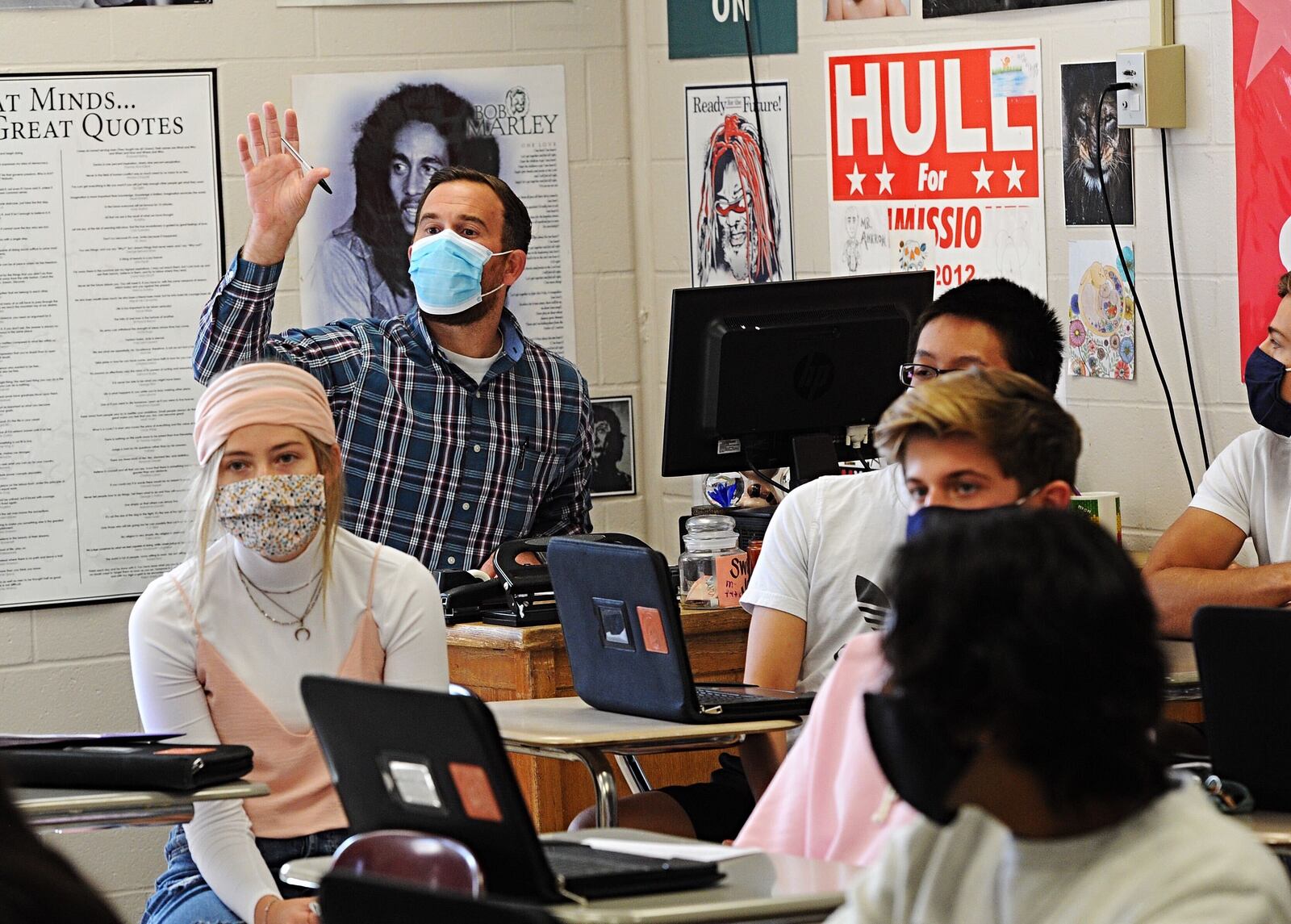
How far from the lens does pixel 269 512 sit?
101 inches

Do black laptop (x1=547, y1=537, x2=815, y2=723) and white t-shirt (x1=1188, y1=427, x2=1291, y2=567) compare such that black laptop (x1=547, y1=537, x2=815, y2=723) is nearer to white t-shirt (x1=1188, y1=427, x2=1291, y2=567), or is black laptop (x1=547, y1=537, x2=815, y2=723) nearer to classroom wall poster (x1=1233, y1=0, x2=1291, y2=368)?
white t-shirt (x1=1188, y1=427, x2=1291, y2=567)

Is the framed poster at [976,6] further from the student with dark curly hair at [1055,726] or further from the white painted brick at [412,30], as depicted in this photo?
the student with dark curly hair at [1055,726]

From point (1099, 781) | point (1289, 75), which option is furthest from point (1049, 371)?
point (1099, 781)

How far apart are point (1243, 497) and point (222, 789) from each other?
1830 mm

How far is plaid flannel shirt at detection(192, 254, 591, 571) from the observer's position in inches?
142

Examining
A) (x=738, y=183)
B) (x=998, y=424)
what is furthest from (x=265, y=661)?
(x=738, y=183)

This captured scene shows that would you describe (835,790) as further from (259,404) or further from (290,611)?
(259,404)

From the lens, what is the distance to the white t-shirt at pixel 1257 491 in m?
3.04

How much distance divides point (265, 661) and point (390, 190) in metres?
2.08

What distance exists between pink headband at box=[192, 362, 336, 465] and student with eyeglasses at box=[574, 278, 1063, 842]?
2.26 feet

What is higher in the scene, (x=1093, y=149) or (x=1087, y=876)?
(x=1093, y=149)

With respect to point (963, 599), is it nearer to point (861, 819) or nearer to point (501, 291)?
point (861, 819)

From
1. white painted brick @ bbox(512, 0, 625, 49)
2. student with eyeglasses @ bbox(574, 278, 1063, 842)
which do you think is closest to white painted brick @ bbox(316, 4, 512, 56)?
white painted brick @ bbox(512, 0, 625, 49)

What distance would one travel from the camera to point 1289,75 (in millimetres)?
3139
